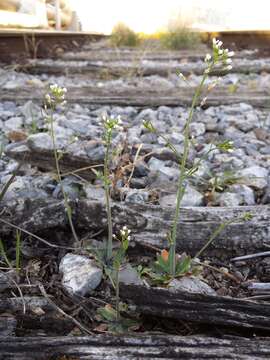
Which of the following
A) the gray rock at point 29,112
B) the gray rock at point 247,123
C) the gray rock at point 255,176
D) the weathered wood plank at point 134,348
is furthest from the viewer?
the gray rock at point 29,112

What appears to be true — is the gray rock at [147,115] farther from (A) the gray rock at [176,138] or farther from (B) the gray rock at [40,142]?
(B) the gray rock at [40,142]

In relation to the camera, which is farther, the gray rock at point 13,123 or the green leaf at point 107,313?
the gray rock at point 13,123

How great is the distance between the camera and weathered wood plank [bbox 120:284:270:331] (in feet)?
4.29

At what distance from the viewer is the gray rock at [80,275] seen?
1535 millimetres

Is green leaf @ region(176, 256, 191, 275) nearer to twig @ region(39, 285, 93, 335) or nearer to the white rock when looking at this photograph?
twig @ region(39, 285, 93, 335)

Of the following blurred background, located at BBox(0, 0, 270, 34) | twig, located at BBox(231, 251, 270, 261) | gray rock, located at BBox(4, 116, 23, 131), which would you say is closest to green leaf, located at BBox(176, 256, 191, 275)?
twig, located at BBox(231, 251, 270, 261)

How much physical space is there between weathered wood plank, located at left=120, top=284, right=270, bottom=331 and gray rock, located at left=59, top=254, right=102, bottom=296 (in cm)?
20

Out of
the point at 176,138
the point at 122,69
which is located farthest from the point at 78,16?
the point at 176,138

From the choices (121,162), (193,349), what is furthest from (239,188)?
(193,349)

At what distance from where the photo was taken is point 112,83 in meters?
5.43

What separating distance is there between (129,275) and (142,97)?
9.47 ft

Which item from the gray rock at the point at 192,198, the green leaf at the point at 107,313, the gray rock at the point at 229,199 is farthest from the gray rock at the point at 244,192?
the green leaf at the point at 107,313

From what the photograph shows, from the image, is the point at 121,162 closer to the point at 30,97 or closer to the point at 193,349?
the point at 193,349

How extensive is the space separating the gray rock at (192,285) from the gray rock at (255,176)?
0.86 metres
